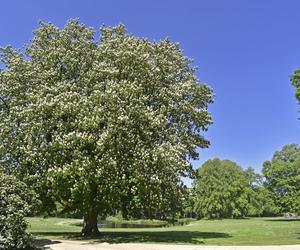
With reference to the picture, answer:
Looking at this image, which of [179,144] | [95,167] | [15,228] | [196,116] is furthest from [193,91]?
[15,228]

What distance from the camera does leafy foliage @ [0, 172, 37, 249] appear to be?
1773 cm

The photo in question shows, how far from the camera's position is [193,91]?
3288 cm

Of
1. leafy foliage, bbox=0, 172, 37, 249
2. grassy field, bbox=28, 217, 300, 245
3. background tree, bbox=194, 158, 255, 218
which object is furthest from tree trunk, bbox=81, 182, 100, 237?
background tree, bbox=194, 158, 255, 218

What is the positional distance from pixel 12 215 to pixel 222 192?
67.3 metres

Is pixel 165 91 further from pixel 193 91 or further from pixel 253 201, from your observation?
pixel 253 201

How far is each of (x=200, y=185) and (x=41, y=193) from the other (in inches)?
2349

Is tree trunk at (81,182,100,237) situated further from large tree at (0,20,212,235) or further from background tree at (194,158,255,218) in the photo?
background tree at (194,158,255,218)

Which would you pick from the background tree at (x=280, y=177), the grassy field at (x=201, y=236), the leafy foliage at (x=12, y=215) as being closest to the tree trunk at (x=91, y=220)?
the grassy field at (x=201, y=236)

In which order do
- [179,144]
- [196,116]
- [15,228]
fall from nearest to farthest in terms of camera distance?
[15,228], [179,144], [196,116]

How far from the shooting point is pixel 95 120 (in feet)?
84.6

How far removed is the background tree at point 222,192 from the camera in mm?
81812

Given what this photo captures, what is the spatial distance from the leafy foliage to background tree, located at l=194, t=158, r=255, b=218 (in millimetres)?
62914

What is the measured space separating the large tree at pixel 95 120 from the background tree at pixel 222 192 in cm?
5149

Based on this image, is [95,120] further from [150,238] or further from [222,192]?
[222,192]
